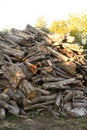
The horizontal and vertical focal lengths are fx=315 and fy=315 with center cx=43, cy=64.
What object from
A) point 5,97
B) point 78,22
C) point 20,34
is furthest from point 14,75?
point 78,22

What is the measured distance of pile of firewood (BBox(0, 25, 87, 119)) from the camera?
1168 centimetres

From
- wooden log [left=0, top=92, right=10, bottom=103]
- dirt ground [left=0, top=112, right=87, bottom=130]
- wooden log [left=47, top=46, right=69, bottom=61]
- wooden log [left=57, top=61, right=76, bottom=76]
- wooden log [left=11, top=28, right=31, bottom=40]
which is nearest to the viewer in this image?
dirt ground [left=0, top=112, right=87, bottom=130]

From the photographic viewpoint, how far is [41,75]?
12.8 metres

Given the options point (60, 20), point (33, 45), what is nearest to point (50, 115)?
point (33, 45)

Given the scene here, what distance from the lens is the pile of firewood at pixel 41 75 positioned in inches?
460

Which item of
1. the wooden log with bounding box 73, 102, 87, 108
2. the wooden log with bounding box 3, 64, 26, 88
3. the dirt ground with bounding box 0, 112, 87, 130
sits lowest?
the dirt ground with bounding box 0, 112, 87, 130

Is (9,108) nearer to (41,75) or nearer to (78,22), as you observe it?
(41,75)

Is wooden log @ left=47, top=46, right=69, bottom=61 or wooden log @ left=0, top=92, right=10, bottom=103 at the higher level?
wooden log @ left=47, top=46, right=69, bottom=61

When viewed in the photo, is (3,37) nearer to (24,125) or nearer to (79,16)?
(24,125)

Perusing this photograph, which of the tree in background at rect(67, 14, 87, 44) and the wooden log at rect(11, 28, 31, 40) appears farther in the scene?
the tree in background at rect(67, 14, 87, 44)

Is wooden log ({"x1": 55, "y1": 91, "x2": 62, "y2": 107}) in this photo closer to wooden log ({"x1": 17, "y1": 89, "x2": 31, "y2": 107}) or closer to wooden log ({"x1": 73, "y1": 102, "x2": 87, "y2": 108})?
wooden log ({"x1": 73, "y1": 102, "x2": 87, "y2": 108})

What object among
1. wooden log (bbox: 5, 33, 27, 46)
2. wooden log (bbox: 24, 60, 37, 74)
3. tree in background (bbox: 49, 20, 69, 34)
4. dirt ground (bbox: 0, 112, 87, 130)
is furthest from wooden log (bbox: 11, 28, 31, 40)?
tree in background (bbox: 49, 20, 69, 34)

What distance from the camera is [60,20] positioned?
34188 millimetres

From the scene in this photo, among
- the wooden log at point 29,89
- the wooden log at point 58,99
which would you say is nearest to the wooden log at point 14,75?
the wooden log at point 29,89
